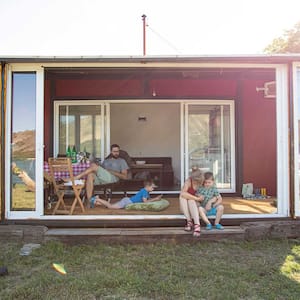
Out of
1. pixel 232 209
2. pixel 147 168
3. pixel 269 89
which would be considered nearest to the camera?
pixel 232 209

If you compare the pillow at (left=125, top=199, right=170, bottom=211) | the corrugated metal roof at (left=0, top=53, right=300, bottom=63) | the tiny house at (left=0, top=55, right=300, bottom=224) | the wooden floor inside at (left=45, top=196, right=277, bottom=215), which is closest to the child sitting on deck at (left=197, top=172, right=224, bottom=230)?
the tiny house at (left=0, top=55, right=300, bottom=224)

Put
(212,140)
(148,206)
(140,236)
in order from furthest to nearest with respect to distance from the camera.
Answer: (212,140) → (148,206) → (140,236)

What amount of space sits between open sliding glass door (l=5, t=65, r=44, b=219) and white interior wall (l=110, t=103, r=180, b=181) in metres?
5.56

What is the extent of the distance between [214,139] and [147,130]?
361 cm

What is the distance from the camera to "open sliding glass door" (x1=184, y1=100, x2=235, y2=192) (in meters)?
6.70

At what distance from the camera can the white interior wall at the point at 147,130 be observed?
1007 centimetres

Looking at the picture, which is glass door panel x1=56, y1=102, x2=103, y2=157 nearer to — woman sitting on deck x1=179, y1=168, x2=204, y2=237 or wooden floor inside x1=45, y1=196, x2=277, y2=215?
wooden floor inside x1=45, y1=196, x2=277, y2=215

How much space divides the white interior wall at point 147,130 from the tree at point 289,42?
462 inches

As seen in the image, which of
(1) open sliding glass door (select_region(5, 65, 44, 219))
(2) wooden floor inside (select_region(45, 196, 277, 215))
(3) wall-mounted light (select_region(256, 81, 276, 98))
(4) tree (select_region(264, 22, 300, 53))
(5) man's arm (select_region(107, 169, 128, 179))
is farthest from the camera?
(4) tree (select_region(264, 22, 300, 53))

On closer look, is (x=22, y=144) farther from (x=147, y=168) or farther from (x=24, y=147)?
(x=147, y=168)

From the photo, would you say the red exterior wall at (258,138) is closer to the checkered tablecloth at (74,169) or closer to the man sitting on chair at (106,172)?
the man sitting on chair at (106,172)

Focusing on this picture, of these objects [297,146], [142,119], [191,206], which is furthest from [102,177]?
[142,119]

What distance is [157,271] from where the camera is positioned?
341 cm

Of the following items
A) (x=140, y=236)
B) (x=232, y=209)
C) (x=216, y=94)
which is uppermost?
(x=216, y=94)
